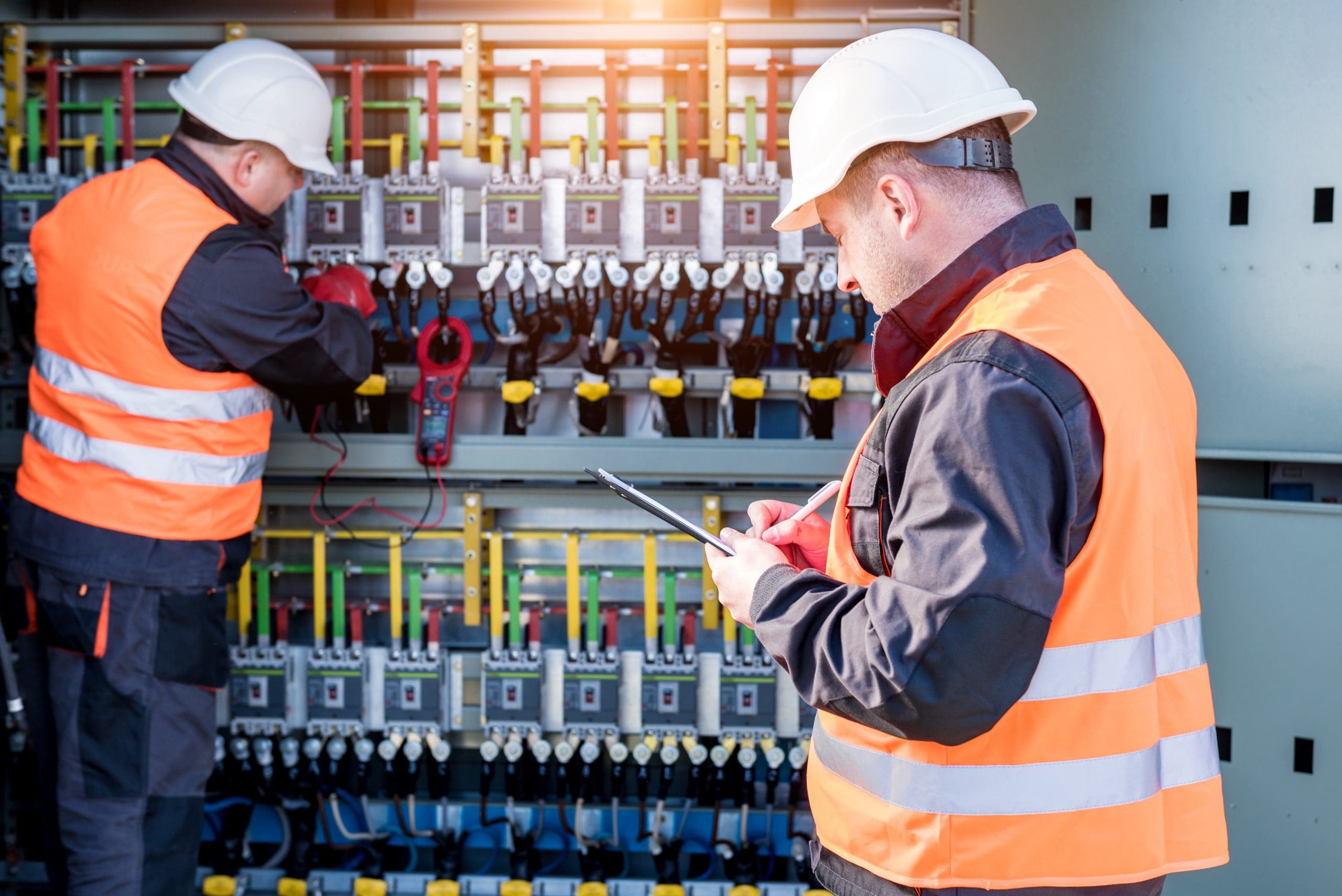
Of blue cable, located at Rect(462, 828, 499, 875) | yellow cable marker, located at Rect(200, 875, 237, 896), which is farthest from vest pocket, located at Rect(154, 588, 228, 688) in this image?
blue cable, located at Rect(462, 828, 499, 875)

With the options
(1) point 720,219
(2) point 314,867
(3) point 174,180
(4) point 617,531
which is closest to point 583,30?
(1) point 720,219

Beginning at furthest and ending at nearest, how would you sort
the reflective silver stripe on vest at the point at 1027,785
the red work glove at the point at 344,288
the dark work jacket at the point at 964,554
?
the red work glove at the point at 344,288 < the reflective silver stripe on vest at the point at 1027,785 < the dark work jacket at the point at 964,554

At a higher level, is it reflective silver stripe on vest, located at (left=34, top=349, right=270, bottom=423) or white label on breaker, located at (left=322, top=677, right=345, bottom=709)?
reflective silver stripe on vest, located at (left=34, top=349, right=270, bottom=423)

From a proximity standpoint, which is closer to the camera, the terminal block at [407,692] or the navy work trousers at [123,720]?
the navy work trousers at [123,720]

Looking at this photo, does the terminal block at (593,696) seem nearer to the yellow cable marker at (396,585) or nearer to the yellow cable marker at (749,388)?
the yellow cable marker at (396,585)

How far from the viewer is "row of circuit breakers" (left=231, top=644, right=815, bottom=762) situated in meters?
2.40

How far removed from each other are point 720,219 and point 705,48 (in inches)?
20.6

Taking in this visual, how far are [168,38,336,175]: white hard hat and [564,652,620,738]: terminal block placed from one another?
1270 millimetres

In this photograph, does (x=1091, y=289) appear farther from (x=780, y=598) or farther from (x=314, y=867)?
(x=314, y=867)

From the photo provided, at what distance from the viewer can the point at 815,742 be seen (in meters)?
1.15

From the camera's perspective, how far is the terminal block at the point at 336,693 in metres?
2.45

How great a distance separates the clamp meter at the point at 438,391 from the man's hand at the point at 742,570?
1.33 meters

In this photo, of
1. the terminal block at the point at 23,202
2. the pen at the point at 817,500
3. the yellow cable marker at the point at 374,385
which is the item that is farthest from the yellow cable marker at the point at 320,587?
the pen at the point at 817,500

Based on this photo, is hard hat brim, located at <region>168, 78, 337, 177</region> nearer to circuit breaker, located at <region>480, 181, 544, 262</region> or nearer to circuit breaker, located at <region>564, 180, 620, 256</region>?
circuit breaker, located at <region>480, 181, 544, 262</region>
